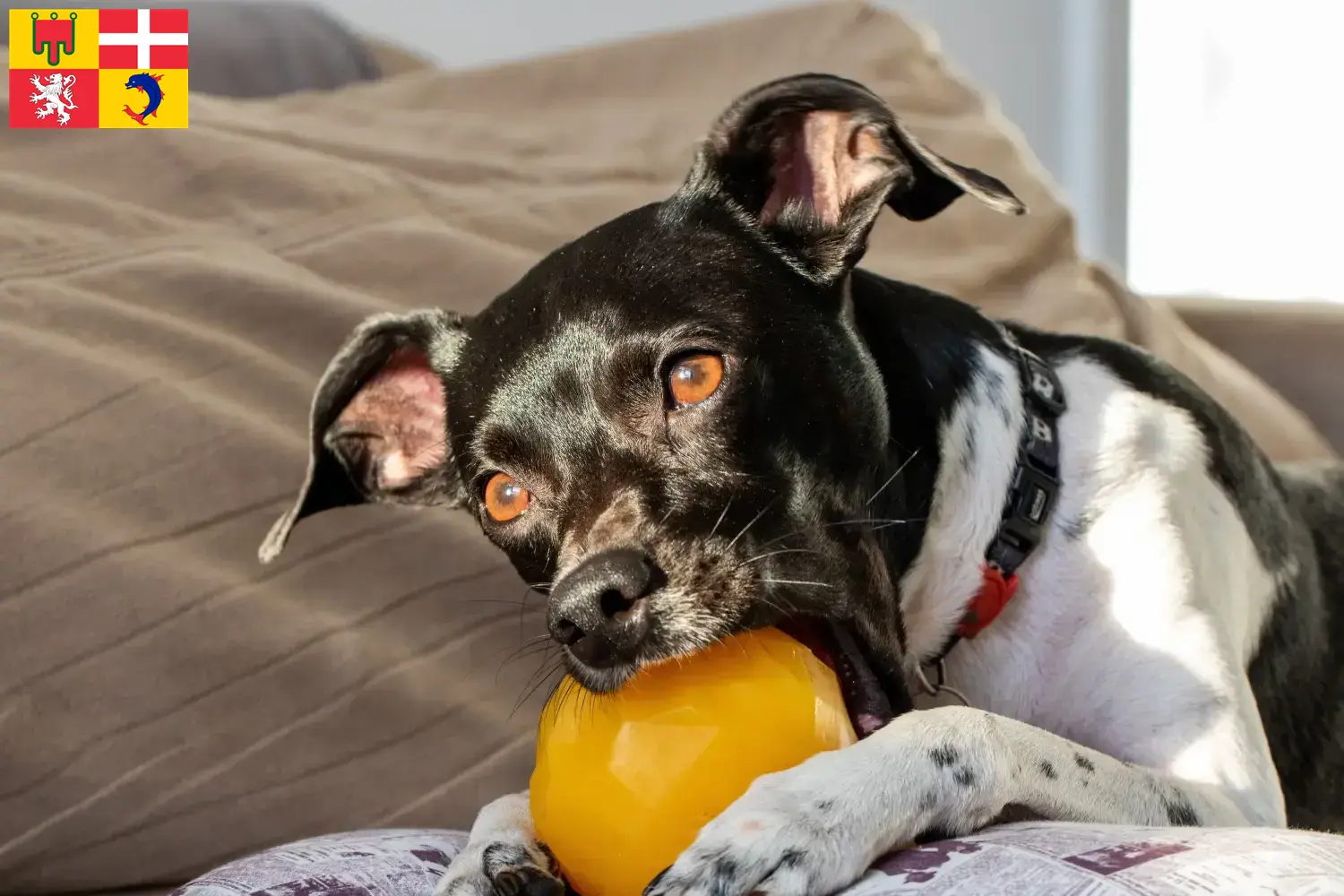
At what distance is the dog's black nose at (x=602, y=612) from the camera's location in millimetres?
1427

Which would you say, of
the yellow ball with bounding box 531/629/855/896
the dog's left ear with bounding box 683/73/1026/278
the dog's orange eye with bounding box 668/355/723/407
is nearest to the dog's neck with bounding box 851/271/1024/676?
the dog's left ear with bounding box 683/73/1026/278

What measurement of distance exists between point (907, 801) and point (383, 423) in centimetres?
134

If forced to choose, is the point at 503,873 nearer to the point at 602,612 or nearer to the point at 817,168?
the point at 602,612

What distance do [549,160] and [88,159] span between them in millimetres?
→ 1075

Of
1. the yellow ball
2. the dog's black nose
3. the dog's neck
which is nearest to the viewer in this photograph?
the yellow ball

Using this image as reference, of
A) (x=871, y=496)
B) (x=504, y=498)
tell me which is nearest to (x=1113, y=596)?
(x=871, y=496)

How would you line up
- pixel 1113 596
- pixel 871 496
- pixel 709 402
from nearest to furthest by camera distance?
pixel 709 402 < pixel 871 496 < pixel 1113 596

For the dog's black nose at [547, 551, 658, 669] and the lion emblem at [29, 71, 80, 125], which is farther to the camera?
the lion emblem at [29, 71, 80, 125]

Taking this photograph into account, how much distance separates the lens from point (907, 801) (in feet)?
4.23

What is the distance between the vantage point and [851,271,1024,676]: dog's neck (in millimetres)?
1857

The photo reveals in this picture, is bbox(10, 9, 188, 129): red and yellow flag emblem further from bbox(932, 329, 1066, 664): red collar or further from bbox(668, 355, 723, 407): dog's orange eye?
bbox(932, 329, 1066, 664): red collar

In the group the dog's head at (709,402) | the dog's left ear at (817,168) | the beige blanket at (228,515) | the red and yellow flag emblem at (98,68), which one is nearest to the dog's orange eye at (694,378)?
the dog's head at (709,402)

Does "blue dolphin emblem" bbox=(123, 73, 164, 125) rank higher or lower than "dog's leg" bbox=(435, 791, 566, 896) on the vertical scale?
higher

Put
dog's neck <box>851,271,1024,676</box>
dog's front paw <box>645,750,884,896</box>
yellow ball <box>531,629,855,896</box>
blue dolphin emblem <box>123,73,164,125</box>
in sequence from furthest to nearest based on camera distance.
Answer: blue dolphin emblem <box>123,73,164,125</box>, dog's neck <box>851,271,1024,676</box>, yellow ball <box>531,629,855,896</box>, dog's front paw <box>645,750,884,896</box>
